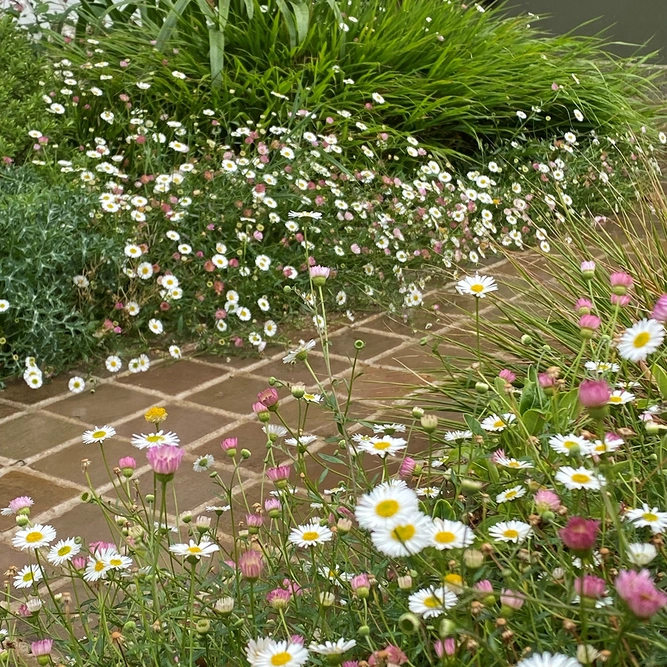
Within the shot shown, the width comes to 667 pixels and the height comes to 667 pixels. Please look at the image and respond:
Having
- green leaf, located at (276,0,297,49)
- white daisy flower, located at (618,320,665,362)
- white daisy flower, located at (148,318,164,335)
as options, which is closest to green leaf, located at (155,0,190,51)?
green leaf, located at (276,0,297,49)

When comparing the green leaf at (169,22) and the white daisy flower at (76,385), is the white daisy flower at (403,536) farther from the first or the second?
the green leaf at (169,22)

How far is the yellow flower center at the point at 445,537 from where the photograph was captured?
49.6 inches

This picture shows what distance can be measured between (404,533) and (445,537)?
0.16 metres

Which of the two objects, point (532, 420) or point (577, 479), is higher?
point (577, 479)

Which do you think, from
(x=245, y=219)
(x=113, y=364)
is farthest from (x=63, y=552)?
(x=245, y=219)

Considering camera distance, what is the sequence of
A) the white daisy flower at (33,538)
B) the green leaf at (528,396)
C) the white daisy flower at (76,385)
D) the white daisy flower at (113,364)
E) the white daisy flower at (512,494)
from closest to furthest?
the white daisy flower at (512,494), the white daisy flower at (33,538), the green leaf at (528,396), the white daisy flower at (76,385), the white daisy flower at (113,364)

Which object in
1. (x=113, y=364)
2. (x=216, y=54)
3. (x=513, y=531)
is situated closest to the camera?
(x=513, y=531)

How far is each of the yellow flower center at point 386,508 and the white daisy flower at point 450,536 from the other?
11cm

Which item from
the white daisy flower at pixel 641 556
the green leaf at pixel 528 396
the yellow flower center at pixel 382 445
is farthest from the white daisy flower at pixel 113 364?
the white daisy flower at pixel 641 556

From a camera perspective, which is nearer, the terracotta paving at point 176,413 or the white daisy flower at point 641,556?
the white daisy flower at point 641,556

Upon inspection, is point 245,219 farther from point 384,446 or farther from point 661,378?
point 384,446

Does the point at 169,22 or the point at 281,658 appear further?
the point at 169,22

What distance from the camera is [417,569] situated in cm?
145

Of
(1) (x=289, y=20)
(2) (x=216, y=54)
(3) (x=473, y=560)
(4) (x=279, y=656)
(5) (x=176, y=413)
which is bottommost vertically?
(5) (x=176, y=413)
